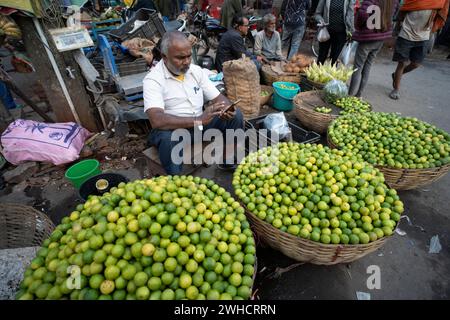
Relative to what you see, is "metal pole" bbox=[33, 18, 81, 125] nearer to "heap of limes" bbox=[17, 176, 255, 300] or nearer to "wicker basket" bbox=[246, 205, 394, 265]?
"heap of limes" bbox=[17, 176, 255, 300]

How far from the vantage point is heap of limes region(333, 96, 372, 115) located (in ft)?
13.0

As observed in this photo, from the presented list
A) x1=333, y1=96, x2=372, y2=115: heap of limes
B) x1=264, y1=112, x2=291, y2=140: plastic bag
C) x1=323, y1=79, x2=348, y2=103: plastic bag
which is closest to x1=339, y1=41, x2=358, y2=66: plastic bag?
x1=323, y1=79, x2=348, y2=103: plastic bag

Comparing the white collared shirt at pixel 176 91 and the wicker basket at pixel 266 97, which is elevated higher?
the white collared shirt at pixel 176 91

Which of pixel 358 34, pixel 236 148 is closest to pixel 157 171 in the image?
pixel 236 148

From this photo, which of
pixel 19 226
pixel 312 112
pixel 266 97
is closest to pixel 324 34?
pixel 266 97

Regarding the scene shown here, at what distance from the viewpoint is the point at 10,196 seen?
341cm

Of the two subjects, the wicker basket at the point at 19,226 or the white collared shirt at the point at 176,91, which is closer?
the wicker basket at the point at 19,226

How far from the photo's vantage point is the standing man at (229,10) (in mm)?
7114

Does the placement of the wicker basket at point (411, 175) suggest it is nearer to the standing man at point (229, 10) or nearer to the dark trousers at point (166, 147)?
the dark trousers at point (166, 147)

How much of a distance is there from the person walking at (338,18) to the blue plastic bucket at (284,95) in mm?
1573

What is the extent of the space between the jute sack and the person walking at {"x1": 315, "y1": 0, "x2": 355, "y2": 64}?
2386 mm

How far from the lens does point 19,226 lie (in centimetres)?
226

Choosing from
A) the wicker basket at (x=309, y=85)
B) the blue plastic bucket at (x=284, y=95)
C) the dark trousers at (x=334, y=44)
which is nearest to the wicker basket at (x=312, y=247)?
the blue plastic bucket at (x=284, y=95)
